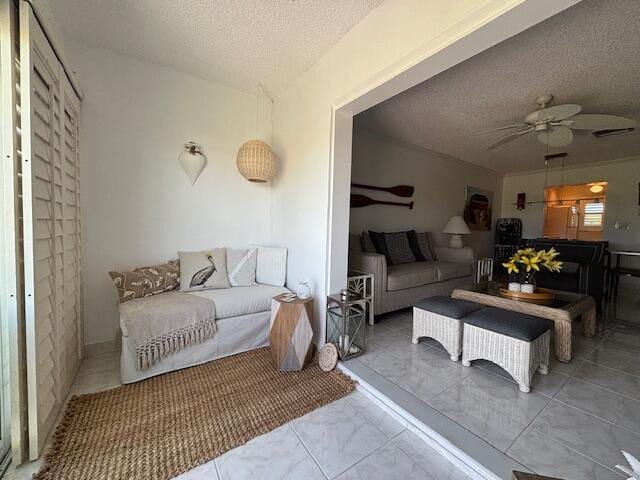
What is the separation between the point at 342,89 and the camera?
1.92 metres

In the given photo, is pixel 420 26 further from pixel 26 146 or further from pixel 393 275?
pixel 393 275

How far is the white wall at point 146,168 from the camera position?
209cm

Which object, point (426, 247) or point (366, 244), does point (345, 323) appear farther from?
point (426, 247)

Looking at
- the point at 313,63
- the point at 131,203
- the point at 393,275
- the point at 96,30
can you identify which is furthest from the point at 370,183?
the point at 96,30

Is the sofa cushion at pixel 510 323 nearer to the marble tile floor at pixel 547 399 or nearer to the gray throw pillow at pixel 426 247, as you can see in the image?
the marble tile floor at pixel 547 399

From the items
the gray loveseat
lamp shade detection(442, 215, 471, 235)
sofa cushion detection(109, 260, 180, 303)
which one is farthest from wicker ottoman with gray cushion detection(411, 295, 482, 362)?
lamp shade detection(442, 215, 471, 235)

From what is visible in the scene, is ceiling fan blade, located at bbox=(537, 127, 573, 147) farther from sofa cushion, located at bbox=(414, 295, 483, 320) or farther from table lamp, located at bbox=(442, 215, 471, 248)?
sofa cushion, located at bbox=(414, 295, 483, 320)

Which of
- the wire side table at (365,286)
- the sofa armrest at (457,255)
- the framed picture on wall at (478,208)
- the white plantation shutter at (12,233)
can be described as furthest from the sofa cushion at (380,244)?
the white plantation shutter at (12,233)

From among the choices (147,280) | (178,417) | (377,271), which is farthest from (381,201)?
(178,417)

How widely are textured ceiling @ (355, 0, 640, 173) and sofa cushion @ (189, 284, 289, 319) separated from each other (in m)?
2.27

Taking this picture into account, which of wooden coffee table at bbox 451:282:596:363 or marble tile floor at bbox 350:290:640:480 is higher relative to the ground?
wooden coffee table at bbox 451:282:596:363

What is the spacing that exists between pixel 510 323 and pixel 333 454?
1393 mm

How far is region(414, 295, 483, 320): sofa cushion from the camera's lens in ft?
6.53

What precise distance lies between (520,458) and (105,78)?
3663 millimetres
